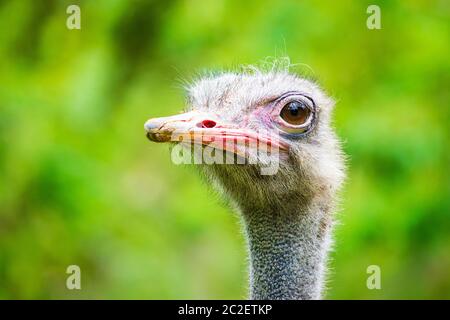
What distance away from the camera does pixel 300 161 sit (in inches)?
156

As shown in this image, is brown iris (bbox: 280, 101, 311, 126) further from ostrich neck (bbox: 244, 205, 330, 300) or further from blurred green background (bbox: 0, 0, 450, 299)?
blurred green background (bbox: 0, 0, 450, 299)


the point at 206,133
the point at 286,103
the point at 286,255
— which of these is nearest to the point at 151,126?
the point at 206,133

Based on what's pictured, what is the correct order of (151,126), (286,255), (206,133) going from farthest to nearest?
(286,255) → (206,133) → (151,126)

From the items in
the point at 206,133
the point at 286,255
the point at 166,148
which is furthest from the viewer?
the point at 166,148

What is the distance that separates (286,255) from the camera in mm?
3922

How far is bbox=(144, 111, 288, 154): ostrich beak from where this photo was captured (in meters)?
3.39

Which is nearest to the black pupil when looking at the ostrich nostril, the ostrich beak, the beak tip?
the ostrich beak

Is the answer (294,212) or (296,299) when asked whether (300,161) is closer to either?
(294,212)

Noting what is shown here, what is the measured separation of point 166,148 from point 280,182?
206 cm

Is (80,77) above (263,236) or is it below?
above

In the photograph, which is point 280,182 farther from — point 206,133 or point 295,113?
point 206,133

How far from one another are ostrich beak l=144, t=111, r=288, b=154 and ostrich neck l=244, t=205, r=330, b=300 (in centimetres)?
30

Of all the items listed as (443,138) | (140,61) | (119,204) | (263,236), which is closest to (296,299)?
(263,236)
